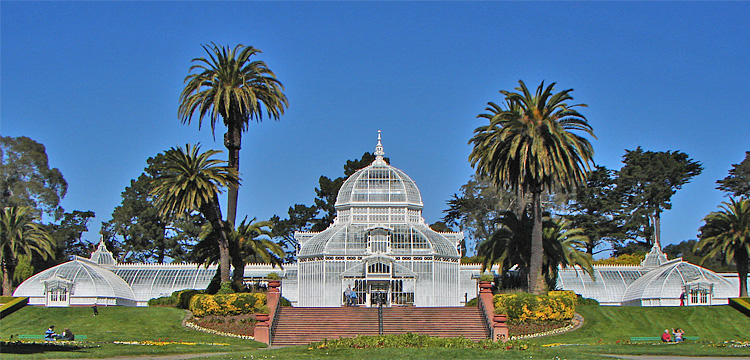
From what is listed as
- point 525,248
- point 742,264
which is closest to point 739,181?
point 742,264

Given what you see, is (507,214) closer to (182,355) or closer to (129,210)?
(182,355)

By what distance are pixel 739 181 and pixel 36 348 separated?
269 ft

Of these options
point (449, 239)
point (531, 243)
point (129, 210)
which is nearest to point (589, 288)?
point (449, 239)

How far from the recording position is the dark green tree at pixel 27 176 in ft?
280

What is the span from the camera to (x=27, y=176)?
87.4 meters

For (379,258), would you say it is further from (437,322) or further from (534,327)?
(534,327)

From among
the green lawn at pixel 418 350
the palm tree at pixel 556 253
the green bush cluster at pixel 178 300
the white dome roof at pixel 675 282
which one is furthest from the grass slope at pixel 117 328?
the white dome roof at pixel 675 282

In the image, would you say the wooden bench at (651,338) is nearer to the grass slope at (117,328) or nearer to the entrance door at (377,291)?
the grass slope at (117,328)

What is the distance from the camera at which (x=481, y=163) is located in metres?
50.2

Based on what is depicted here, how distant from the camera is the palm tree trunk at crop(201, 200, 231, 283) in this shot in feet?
161

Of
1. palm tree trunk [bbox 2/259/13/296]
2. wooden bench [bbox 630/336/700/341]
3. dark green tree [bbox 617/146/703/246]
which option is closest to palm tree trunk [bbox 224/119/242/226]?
palm tree trunk [bbox 2/259/13/296]

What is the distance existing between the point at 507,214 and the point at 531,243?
4078 mm

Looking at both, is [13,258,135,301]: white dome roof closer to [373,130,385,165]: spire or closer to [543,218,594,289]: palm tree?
[373,130,385,165]: spire

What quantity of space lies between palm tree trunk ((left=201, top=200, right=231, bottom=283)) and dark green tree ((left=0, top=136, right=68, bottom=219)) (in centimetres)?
4398
